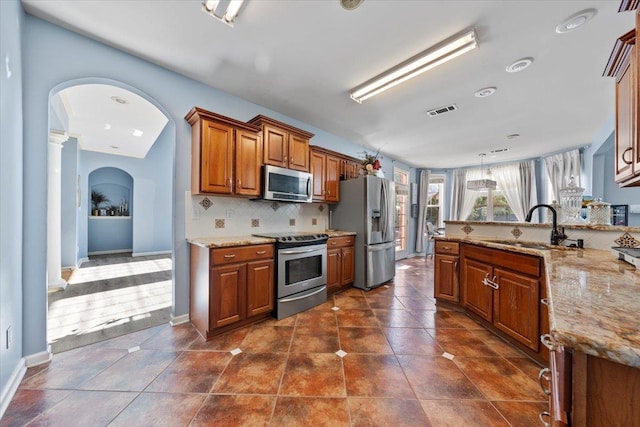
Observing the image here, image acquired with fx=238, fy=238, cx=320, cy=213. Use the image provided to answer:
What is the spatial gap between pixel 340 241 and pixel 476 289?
178 centimetres

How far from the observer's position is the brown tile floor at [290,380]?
1414mm

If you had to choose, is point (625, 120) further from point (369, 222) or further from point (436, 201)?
point (436, 201)

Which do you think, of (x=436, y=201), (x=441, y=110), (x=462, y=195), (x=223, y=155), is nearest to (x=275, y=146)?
(x=223, y=155)

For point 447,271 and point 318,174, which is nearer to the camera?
point 447,271

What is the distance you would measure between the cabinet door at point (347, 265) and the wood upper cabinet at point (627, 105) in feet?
9.18

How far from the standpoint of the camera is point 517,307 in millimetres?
2086

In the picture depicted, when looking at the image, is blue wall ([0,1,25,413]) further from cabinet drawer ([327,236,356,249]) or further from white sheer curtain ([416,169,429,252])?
white sheer curtain ([416,169,429,252])

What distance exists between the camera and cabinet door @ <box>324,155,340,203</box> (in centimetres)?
382

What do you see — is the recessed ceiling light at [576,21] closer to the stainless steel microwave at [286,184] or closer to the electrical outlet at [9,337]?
the stainless steel microwave at [286,184]

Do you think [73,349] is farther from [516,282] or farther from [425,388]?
[516,282]

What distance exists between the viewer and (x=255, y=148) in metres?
2.80

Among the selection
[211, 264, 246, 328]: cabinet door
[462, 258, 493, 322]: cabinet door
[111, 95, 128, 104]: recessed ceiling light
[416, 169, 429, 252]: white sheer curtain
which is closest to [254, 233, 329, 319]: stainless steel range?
[211, 264, 246, 328]: cabinet door

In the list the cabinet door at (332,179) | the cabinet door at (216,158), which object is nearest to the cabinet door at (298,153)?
the cabinet door at (332,179)

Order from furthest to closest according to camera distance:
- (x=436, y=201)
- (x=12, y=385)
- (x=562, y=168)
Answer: (x=436, y=201)
(x=562, y=168)
(x=12, y=385)
